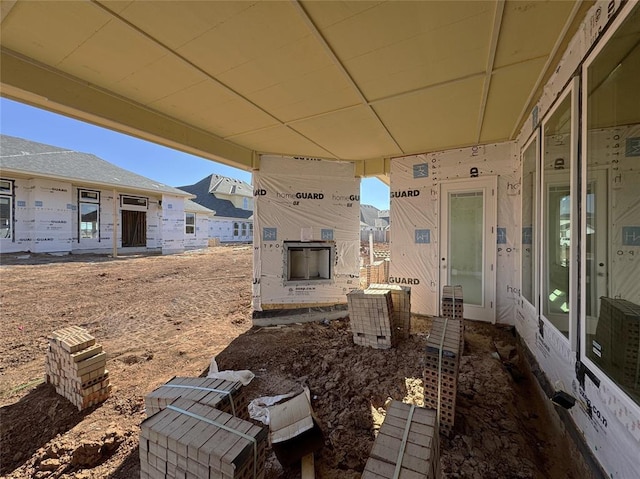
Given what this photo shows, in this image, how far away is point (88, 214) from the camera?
39.4ft

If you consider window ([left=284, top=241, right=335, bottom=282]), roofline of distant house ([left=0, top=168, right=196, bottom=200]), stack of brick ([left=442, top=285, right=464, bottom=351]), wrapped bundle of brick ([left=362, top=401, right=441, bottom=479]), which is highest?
roofline of distant house ([left=0, top=168, right=196, bottom=200])

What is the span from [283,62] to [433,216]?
135 inches

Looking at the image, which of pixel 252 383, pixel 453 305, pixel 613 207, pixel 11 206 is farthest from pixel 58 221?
pixel 613 207

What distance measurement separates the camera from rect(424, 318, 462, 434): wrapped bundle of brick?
1987 millimetres

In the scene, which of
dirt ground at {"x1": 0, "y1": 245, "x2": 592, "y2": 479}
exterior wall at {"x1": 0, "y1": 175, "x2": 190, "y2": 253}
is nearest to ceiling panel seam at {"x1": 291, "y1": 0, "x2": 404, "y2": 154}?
dirt ground at {"x1": 0, "y1": 245, "x2": 592, "y2": 479}

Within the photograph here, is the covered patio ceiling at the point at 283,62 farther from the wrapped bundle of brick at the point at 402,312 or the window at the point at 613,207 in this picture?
the wrapped bundle of brick at the point at 402,312

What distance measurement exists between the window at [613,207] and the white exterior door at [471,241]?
1.38 meters

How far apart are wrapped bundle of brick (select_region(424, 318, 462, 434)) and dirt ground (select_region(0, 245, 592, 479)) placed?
0.14 m

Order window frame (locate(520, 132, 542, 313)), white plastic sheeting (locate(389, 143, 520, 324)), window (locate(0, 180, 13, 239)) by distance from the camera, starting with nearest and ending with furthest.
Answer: window frame (locate(520, 132, 542, 313))
white plastic sheeting (locate(389, 143, 520, 324))
window (locate(0, 180, 13, 239))

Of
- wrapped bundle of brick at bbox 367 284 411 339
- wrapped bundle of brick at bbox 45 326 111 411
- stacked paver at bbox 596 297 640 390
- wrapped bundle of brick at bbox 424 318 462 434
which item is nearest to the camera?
stacked paver at bbox 596 297 640 390

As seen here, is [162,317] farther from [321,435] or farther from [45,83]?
[321,435]

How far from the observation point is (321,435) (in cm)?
184

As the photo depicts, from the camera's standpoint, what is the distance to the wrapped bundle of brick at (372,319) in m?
3.41

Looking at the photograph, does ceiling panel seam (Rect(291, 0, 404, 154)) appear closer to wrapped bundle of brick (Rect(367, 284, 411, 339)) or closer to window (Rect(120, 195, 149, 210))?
wrapped bundle of brick (Rect(367, 284, 411, 339))
